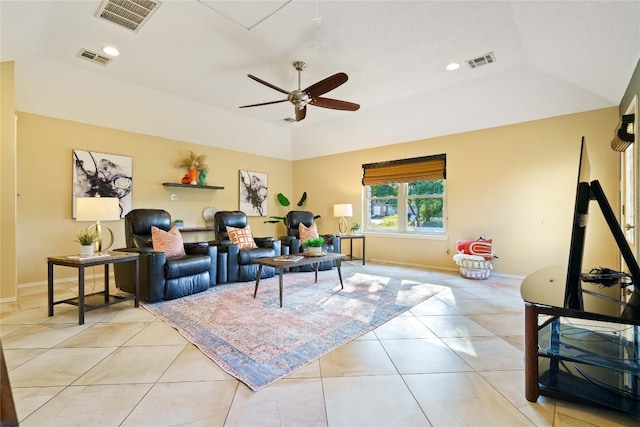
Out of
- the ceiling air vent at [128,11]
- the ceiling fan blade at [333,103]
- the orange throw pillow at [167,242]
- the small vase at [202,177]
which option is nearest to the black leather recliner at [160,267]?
the orange throw pillow at [167,242]

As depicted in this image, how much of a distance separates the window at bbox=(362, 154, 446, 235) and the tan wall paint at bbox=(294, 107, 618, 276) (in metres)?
0.20

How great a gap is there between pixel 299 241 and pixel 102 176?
3309mm

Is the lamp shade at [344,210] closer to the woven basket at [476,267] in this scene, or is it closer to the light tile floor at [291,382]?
the woven basket at [476,267]

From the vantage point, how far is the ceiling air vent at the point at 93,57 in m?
3.72

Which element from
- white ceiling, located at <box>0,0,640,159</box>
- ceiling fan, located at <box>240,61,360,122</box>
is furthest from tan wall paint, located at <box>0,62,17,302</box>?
ceiling fan, located at <box>240,61,360,122</box>

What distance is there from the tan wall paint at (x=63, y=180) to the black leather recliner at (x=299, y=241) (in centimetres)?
187

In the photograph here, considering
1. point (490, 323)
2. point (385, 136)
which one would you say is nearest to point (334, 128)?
point (385, 136)

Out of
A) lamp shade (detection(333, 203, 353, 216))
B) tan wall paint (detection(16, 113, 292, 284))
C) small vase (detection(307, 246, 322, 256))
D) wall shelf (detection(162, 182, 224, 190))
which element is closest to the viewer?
small vase (detection(307, 246, 322, 256))

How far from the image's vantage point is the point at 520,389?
1.71 meters

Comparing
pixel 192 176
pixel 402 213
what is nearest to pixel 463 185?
pixel 402 213

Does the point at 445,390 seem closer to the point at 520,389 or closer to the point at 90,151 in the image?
the point at 520,389

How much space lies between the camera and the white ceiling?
281 cm

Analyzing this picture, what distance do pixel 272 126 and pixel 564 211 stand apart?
18.6 ft

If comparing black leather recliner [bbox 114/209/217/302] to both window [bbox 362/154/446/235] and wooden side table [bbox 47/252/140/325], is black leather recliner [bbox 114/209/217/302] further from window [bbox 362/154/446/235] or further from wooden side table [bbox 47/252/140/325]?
window [bbox 362/154/446/235]
